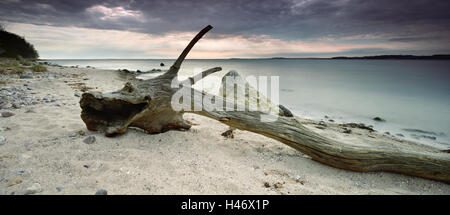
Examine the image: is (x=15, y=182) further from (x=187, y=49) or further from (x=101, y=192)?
(x=187, y=49)

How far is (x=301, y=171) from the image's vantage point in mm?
2607

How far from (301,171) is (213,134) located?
1574 millimetres

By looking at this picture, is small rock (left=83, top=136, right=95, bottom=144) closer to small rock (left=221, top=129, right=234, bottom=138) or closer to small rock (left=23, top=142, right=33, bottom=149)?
small rock (left=23, top=142, right=33, bottom=149)

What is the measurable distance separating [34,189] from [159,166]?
1042 millimetres

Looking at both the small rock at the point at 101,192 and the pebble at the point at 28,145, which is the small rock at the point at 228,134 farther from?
the pebble at the point at 28,145

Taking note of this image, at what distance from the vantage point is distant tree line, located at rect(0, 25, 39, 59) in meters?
17.5

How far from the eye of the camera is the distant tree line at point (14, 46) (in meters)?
17.5

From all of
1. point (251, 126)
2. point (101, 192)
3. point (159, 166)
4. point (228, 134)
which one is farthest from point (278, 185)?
point (101, 192)

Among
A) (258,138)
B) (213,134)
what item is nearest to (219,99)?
(213,134)

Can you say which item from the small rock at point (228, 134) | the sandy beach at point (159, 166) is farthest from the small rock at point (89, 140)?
the small rock at point (228, 134)

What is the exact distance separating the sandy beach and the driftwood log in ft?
0.42

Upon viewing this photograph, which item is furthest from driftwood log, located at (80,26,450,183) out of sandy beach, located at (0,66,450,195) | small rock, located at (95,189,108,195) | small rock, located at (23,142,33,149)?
small rock, located at (95,189,108,195)

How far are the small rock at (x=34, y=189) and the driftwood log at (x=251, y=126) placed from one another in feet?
3.59

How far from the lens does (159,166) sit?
7.50ft
